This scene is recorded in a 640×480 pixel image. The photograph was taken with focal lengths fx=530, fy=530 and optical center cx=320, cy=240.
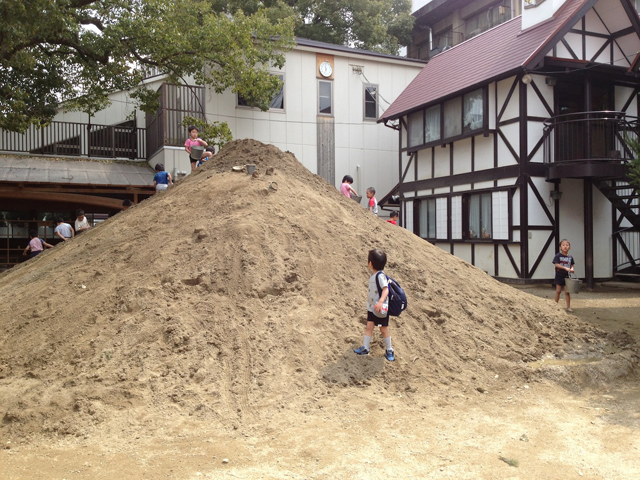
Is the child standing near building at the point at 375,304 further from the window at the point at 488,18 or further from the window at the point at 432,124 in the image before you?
the window at the point at 488,18

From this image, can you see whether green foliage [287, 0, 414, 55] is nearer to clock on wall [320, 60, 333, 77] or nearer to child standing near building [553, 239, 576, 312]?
clock on wall [320, 60, 333, 77]

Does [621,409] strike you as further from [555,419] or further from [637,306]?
[637,306]

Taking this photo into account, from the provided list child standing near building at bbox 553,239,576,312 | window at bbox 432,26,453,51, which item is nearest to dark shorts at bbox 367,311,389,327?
child standing near building at bbox 553,239,576,312

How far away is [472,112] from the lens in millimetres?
14758

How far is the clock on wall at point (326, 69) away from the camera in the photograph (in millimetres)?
18312

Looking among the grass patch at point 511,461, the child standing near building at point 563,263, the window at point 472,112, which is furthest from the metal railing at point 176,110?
the grass patch at point 511,461

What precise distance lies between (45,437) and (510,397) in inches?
165

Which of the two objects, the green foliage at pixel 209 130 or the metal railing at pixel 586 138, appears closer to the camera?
the metal railing at pixel 586 138

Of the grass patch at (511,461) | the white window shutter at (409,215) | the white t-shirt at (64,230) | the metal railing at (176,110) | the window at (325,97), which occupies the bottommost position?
the grass patch at (511,461)

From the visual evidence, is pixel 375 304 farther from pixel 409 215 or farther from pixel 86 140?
pixel 86 140

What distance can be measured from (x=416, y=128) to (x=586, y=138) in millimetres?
5660

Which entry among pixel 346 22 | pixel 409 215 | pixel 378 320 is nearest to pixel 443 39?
pixel 346 22

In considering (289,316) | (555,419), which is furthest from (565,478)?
(289,316)

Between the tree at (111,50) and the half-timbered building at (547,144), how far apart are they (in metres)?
5.83
